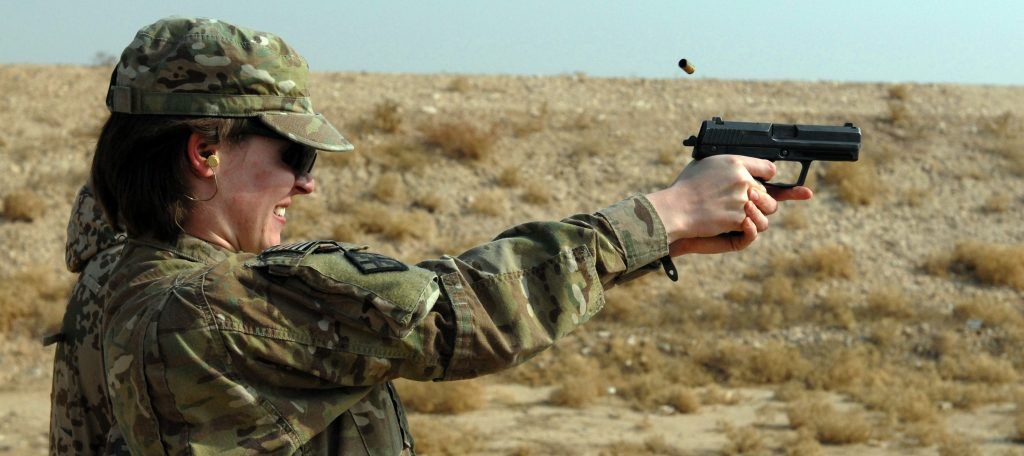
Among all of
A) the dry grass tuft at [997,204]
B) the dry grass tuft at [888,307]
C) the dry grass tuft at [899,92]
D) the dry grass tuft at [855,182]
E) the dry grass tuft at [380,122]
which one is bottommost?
the dry grass tuft at [380,122]

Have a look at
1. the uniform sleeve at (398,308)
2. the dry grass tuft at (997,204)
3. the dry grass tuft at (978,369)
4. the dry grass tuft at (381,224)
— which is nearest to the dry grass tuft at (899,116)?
the dry grass tuft at (997,204)

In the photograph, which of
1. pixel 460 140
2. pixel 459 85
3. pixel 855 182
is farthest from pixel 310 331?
pixel 459 85

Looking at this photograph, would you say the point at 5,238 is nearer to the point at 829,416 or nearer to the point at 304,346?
Result: the point at 829,416

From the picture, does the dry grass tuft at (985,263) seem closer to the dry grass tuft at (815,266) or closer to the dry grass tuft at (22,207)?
the dry grass tuft at (815,266)

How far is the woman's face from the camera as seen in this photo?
5.75 ft

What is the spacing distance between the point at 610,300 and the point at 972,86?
11.4 meters

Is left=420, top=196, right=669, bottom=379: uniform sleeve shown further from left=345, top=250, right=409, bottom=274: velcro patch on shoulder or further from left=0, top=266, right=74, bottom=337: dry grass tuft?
left=0, top=266, right=74, bottom=337: dry grass tuft

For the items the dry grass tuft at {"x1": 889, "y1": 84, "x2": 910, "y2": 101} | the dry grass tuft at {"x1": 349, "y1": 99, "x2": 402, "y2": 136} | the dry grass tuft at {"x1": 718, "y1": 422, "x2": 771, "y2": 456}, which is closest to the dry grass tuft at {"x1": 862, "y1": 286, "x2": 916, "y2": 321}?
the dry grass tuft at {"x1": 718, "y1": 422, "x2": 771, "y2": 456}

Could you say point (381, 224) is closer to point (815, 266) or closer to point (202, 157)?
point (815, 266)

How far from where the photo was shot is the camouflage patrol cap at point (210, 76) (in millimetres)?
1693

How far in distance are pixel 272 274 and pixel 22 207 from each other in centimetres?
1275

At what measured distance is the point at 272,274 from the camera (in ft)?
5.07

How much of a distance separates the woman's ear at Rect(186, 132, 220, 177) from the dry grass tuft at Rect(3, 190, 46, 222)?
12460 millimetres

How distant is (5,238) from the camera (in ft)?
41.4
